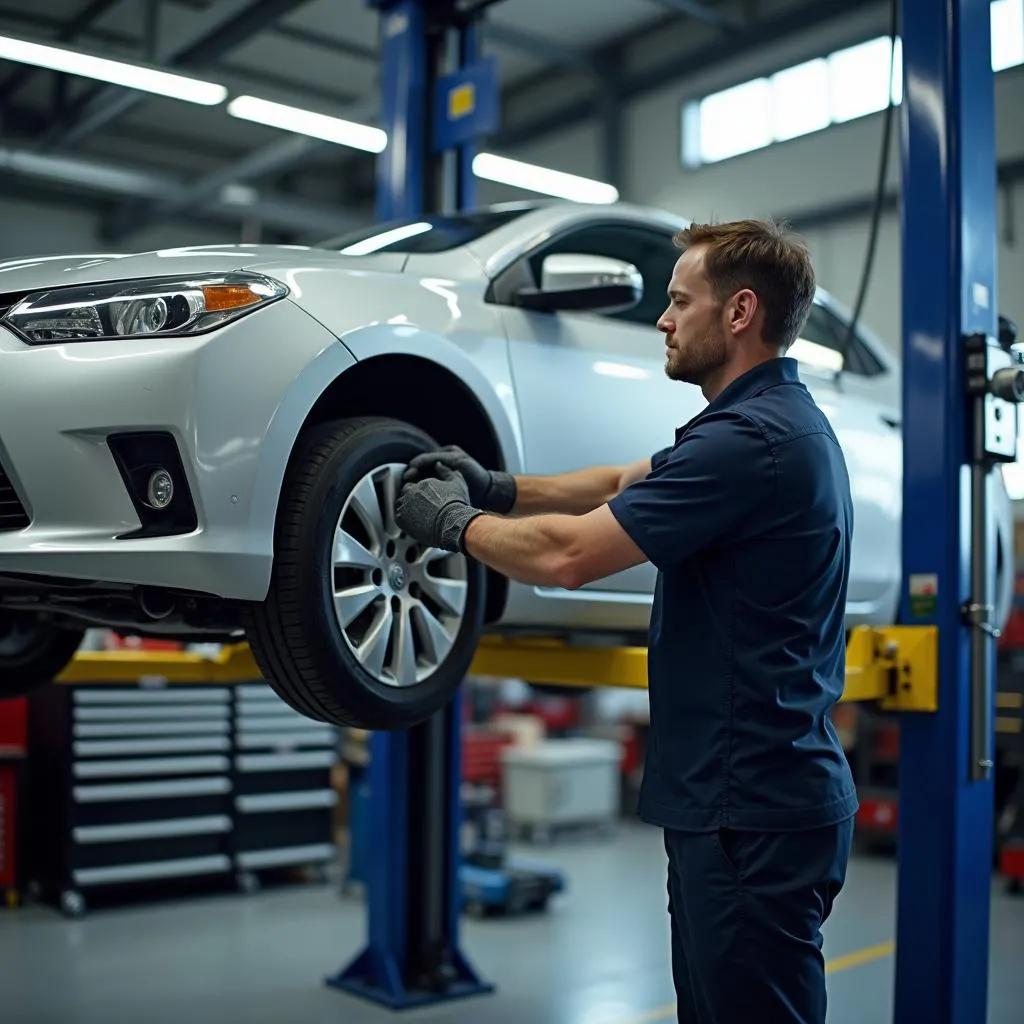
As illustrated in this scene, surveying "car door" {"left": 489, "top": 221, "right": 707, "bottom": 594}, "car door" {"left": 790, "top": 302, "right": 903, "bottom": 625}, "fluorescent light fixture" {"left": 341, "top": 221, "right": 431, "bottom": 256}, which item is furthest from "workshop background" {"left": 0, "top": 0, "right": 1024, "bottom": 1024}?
"fluorescent light fixture" {"left": 341, "top": 221, "right": 431, "bottom": 256}

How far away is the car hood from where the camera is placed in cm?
219

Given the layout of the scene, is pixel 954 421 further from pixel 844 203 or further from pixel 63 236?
pixel 63 236

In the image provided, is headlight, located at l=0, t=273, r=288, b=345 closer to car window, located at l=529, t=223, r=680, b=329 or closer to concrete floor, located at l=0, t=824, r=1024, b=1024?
car window, located at l=529, t=223, r=680, b=329

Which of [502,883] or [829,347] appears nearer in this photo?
[829,347]

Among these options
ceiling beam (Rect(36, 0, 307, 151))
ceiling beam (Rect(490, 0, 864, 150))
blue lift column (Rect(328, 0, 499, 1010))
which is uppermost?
ceiling beam (Rect(490, 0, 864, 150))

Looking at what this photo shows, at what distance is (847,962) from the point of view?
4.96m

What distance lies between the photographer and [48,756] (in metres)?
6.05

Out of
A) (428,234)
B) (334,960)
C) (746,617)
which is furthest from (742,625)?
(334,960)

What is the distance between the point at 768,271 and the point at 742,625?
592 mm

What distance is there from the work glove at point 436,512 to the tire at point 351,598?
96 millimetres

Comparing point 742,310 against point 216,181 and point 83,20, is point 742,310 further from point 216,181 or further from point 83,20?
point 216,181

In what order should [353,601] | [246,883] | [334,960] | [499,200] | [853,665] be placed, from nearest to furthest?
[353,601] < [853,665] < [334,960] < [246,883] < [499,200]

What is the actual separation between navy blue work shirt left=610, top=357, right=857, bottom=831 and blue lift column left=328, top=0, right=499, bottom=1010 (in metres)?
2.45

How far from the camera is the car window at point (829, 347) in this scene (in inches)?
155
